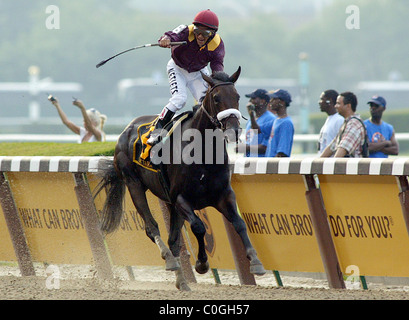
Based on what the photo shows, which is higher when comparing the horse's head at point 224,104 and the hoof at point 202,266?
the horse's head at point 224,104

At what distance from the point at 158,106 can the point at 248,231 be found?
4056 cm

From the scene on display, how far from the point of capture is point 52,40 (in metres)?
62.0

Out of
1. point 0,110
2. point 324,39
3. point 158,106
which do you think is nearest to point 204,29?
point 158,106

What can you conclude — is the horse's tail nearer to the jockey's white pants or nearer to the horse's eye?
the jockey's white pants

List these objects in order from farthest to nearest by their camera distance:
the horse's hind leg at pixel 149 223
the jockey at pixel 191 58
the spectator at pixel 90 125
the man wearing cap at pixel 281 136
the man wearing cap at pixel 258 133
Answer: the spectator at pixel 90 125
the man wearing cap at pixel 258 133
the man wearing cap at pixel 281 136
the horse's hind leg at pixel 149 223
the jockey at pixel 191 58

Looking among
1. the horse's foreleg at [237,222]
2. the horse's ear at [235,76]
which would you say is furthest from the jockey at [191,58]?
the horse's foreleg at [237,222]

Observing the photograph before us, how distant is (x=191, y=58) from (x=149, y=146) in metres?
0.75

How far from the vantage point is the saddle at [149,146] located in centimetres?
642

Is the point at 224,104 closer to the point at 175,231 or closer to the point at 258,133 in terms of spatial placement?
the point at 175,231

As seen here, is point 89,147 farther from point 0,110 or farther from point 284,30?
point 284,30

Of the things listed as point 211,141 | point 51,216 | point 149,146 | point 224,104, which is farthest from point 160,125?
point 51,216

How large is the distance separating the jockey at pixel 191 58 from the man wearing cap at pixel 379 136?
7.58 feet

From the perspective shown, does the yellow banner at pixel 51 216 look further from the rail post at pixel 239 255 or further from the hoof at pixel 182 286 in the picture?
the rail post at pixel 239 255

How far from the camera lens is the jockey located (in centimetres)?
624
